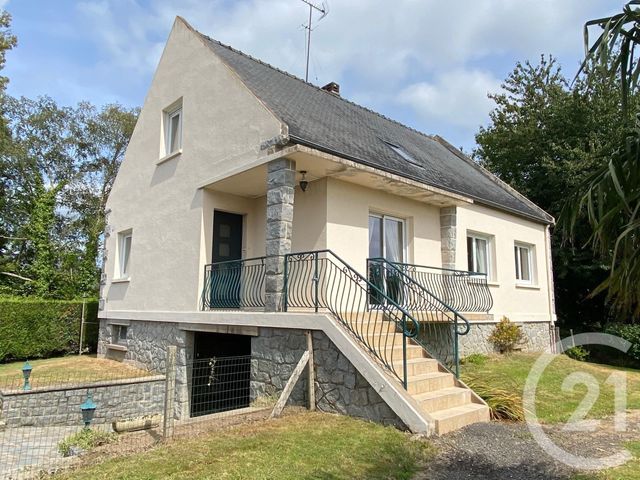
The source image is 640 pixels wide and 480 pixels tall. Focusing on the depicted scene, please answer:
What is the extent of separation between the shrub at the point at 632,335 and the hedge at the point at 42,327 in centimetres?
1682

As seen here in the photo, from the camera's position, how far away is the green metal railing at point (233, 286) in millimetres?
9336

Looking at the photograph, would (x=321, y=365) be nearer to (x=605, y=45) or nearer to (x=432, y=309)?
(x=432, y=309)

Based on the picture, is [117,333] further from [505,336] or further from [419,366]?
[505,336]

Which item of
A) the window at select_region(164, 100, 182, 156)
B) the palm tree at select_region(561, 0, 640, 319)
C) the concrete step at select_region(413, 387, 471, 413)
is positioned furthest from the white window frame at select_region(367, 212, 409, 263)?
the palm tree at select_region(561, 0, 640, 319)

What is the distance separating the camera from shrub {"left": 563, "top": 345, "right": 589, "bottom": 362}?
13.7 meters

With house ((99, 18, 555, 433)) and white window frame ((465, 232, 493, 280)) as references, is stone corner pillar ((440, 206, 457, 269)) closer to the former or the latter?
house ((99, 18, 555, 433))

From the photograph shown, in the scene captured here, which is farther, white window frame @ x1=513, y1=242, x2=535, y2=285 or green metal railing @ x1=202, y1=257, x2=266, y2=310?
white window frame @ x1=513, y1=242, x2=535, y2=285

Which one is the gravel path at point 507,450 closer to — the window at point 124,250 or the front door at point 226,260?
the front door at point 226,260

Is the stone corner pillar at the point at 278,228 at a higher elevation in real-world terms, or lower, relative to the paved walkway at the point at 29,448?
higher

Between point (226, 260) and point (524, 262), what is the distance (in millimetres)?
9801

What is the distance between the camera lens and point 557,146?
1975cm

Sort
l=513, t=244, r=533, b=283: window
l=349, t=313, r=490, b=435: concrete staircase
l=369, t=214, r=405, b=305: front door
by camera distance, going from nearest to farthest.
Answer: l=349, t=313, r=490, b=435: concrete staircase
l=369, t=214, r=405, b=305: front door
l=513, t=244, r=533, b=283: window

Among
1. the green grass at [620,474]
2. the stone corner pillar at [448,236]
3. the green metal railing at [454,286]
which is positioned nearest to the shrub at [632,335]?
the green metal railing at [454,286]

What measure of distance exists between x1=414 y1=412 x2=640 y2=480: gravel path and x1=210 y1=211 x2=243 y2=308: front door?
5264 mm
